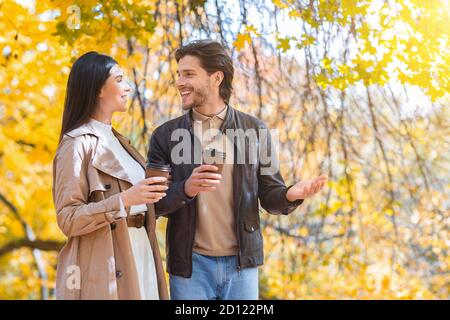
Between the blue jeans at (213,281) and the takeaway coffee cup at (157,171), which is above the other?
the takeaway coffee cup at (157,171)

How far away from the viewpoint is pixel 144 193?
2.03 meters

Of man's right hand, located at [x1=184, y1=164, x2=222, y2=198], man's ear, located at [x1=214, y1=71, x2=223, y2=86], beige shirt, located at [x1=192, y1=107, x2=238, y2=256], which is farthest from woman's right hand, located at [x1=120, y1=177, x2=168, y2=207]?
man's ear, located at [x1=214, y1=71, x2=223, y2=86]

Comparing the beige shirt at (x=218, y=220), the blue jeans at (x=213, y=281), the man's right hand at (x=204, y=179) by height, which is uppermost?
the man's right hand at (x=204, y=179)

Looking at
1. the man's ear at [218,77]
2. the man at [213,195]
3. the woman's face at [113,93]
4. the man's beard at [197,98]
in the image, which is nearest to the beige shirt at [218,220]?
the man at [213,195]

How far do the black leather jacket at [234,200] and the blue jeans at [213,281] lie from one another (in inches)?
1.2

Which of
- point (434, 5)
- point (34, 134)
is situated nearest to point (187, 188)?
point (434, 5)

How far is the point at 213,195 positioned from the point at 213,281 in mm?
311

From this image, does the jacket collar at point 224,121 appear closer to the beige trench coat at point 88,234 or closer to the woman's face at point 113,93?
the woman's face at point 113,93

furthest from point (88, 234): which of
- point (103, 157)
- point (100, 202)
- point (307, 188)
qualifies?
point (307, 188)

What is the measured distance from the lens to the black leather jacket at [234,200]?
2.34m

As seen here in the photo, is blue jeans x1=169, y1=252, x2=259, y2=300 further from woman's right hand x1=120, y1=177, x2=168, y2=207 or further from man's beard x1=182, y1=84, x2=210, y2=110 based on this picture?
man's beard x1=182, y1=84, x2=210, y2=110

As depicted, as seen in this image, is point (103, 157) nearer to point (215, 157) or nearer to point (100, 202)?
point (100, 202)

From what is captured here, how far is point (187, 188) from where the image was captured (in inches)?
87.5

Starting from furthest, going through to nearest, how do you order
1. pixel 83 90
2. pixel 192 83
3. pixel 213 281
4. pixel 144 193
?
pixel 192 83 → pixel 213 281 → pixel 83 90 → pixel 144 193
